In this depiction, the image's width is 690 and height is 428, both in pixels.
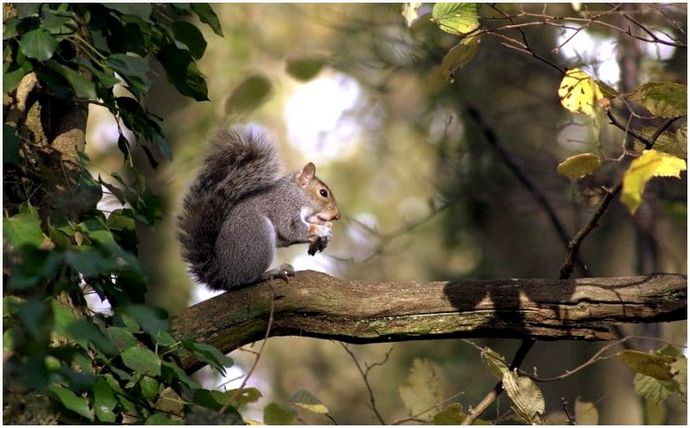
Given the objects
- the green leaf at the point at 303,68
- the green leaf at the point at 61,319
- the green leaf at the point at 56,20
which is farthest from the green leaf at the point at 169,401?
the green leaf at the point at 303,68

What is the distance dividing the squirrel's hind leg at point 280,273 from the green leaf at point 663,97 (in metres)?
1.01

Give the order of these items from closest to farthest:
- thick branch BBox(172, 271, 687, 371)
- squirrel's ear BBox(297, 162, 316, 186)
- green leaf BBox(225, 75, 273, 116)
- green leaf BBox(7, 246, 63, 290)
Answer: green leaf BBox(7, 246, 63, 290), thick branch BBox(172, 271, 687, 371), green leaf BBox(225, 75, 273, 116), squirrel's ear BBox(297, 162, 316, 186)

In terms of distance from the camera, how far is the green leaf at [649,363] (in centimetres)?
188

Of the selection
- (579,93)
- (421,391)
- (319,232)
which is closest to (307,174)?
(319,232)

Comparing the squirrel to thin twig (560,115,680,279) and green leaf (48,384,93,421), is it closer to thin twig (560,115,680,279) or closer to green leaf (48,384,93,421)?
thin twig (560,115,680,279)

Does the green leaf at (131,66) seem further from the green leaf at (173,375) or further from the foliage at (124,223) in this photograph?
the green leaf at (173,375)

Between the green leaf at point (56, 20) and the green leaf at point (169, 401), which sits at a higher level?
the green leaf at point (56, 20)

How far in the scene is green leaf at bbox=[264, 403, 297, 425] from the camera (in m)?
1.84

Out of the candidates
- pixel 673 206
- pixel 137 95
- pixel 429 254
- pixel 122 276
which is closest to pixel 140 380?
pixel 122 276

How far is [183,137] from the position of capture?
4.50 meters

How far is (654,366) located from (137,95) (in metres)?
1.25

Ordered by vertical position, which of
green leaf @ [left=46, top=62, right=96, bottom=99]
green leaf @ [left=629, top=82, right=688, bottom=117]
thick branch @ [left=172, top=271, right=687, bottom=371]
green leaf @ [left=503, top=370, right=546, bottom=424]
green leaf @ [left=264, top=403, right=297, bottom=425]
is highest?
green leaf @ [left=629, top=82, right=688, bottom=117]

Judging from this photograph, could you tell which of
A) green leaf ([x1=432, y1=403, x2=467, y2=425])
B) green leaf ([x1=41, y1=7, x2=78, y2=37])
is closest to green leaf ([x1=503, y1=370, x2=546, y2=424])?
green leaf ([x1=432, y1=403, x2=467, y2=425])

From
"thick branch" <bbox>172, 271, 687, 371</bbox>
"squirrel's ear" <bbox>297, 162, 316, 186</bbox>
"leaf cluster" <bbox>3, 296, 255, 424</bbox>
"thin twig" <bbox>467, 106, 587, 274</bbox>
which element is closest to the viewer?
"leaf cluster" <bbox>3, 296, 255, 424</bbox>
